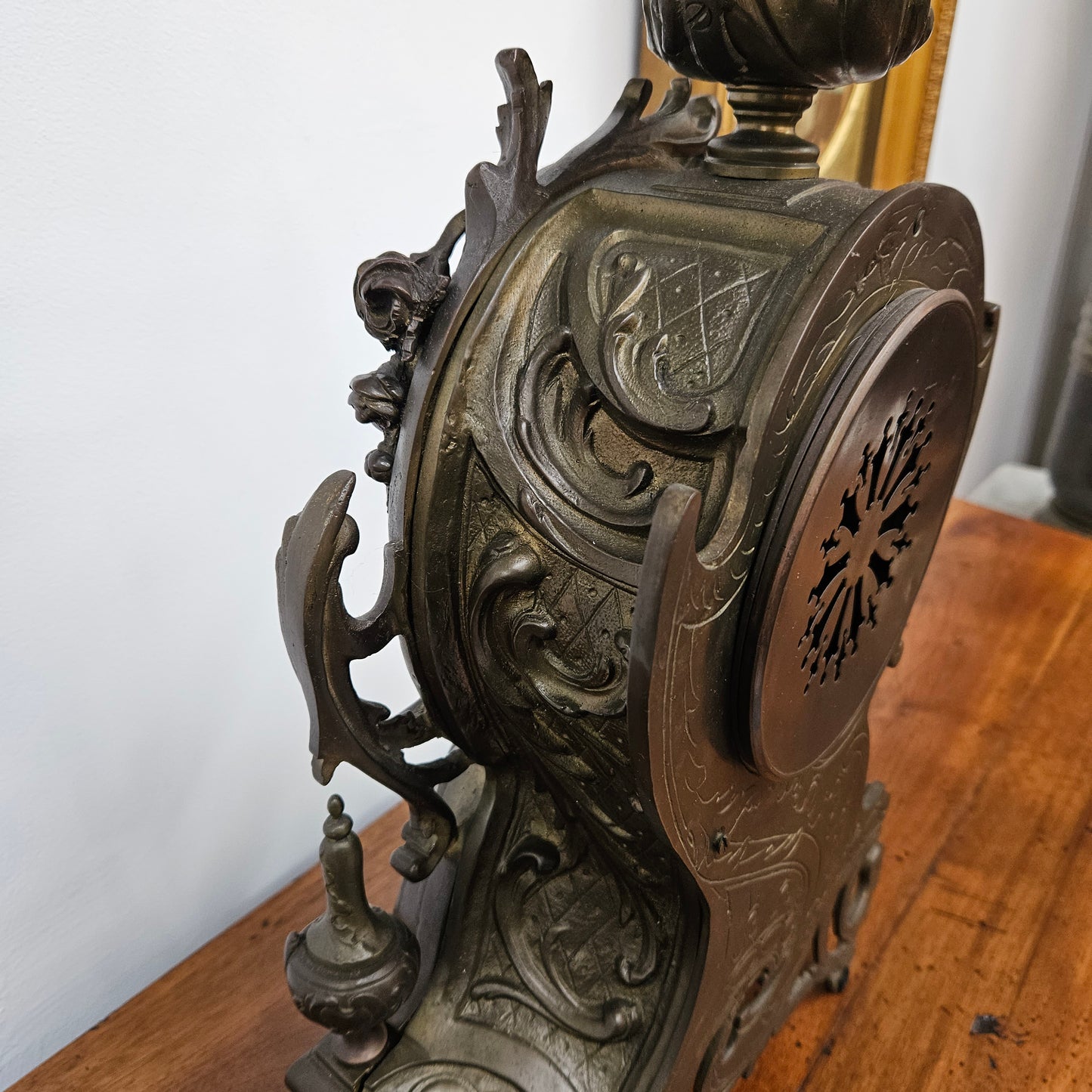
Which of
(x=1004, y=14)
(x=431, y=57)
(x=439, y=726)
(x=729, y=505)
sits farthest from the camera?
(x=1004, y=14)

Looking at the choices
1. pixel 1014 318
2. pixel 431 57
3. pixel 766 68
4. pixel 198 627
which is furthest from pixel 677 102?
pixel 1014 318

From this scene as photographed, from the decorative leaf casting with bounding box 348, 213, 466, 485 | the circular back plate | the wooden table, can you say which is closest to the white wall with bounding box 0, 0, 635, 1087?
the wooden table

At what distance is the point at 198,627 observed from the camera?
0.99 metres

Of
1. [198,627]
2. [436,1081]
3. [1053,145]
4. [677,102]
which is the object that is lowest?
[436,1081]

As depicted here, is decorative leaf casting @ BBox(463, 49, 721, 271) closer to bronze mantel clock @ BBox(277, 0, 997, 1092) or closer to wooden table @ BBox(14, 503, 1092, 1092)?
bronze mantel clock @ BBox(277, 0, 997, 1092)

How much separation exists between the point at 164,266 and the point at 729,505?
1.75 feet

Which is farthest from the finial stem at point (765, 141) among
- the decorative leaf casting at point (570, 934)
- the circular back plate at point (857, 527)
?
the decorative leaf casting at point (570, 934)

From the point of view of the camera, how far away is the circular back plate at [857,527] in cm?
63

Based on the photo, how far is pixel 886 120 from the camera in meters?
1.69

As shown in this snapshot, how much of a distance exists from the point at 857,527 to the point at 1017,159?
2081 mm

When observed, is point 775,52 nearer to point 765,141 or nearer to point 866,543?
point 765,141

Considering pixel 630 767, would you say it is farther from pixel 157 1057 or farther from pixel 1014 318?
pixel 1014 318

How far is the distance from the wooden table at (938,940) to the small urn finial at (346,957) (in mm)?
224

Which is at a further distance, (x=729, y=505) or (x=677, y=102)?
(x=677, y=102)
